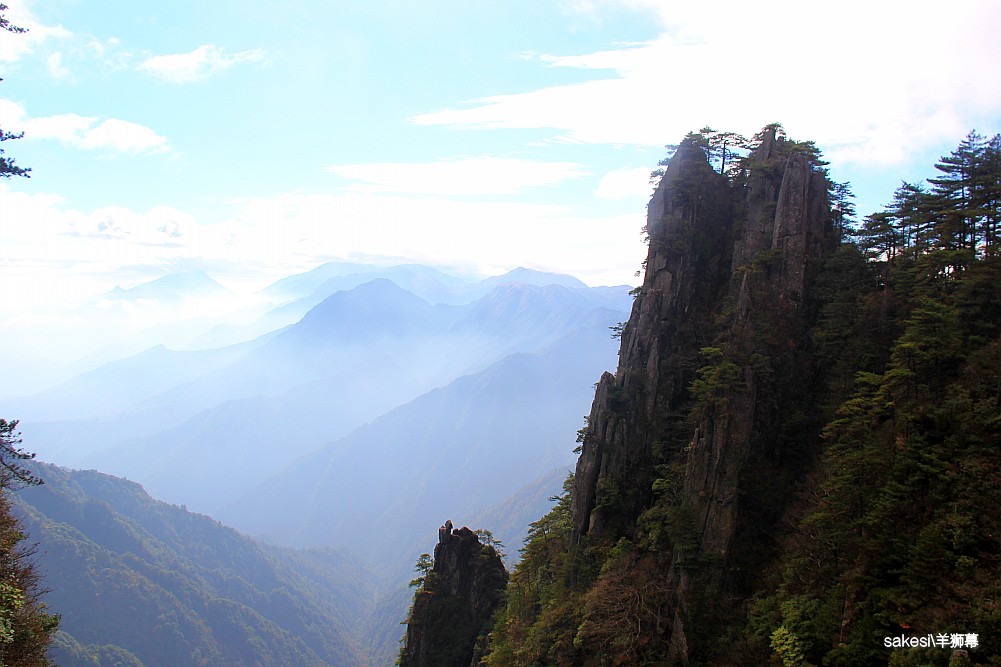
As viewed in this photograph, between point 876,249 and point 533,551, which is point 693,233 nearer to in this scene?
point 876,249

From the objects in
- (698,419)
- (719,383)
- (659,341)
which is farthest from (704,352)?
(659,341)

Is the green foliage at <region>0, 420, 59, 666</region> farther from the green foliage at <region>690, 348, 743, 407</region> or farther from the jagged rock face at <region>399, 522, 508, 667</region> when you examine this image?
the jagged rock face at <region>399, 522, 508, 667</region>

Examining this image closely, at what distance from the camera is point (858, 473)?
21312mm

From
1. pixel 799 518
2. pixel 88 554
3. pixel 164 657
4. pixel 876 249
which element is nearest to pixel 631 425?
pixel 799 518

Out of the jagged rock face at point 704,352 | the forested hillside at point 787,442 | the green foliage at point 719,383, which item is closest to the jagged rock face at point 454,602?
the forested hillside at point 787,442

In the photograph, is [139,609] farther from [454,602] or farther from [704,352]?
[704,352]

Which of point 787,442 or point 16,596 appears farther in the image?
point 787,442

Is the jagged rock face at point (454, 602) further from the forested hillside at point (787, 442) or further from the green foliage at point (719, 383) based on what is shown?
the green foliage at point (719, 383)

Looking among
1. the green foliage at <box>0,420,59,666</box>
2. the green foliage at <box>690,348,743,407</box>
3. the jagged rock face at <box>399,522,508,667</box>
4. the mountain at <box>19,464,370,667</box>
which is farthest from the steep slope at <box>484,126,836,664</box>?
the mountain at <box>19,464,370,667</box>

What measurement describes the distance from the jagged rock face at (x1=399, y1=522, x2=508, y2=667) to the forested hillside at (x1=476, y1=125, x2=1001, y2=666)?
7.55 m

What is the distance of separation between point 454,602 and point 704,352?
1324 inches

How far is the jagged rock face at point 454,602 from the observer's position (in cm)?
4709

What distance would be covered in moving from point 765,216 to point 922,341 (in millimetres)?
14077

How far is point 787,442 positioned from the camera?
28.3 meters
